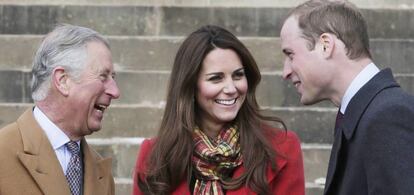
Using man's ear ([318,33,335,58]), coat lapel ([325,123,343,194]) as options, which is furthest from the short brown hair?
coat lapel ([325,123,343,194])

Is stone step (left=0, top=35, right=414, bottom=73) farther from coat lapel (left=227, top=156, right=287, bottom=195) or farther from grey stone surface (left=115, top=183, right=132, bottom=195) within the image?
coat lapel (left=227, top=156, right=287, bottom=195)

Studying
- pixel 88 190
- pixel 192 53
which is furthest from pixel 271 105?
pixel 88 190

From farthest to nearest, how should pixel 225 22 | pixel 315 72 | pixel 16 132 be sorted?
1. pixel 225 22
2. pixel 16 132
3. pixel 315 72

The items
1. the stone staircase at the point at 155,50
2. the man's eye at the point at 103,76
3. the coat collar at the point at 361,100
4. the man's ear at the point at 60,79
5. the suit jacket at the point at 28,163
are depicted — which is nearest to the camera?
the coat collar at the point at 361,100

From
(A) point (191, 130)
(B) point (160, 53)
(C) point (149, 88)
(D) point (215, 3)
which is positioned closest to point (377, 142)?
(A) point (191, 130)

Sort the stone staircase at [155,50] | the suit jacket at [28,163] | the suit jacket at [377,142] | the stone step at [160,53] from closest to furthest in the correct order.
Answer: the suit jacket at [377,142], the suit jacket at [28,163], the stone staircase at [155,50], the stone step at [160,53]

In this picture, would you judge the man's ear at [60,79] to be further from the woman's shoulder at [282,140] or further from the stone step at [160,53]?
the stone step at [160,53]

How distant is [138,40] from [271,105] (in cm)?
126

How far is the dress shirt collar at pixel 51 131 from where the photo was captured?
3.24 metres

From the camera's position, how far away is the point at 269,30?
282 inches

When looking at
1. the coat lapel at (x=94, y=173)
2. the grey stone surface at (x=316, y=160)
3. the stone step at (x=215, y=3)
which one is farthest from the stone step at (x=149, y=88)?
the coat lapel at (x=94, y=173)

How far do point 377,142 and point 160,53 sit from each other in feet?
14.4

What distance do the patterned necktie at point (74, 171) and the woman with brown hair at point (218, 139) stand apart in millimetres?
563

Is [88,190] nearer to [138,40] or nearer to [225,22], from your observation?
[138,40]
